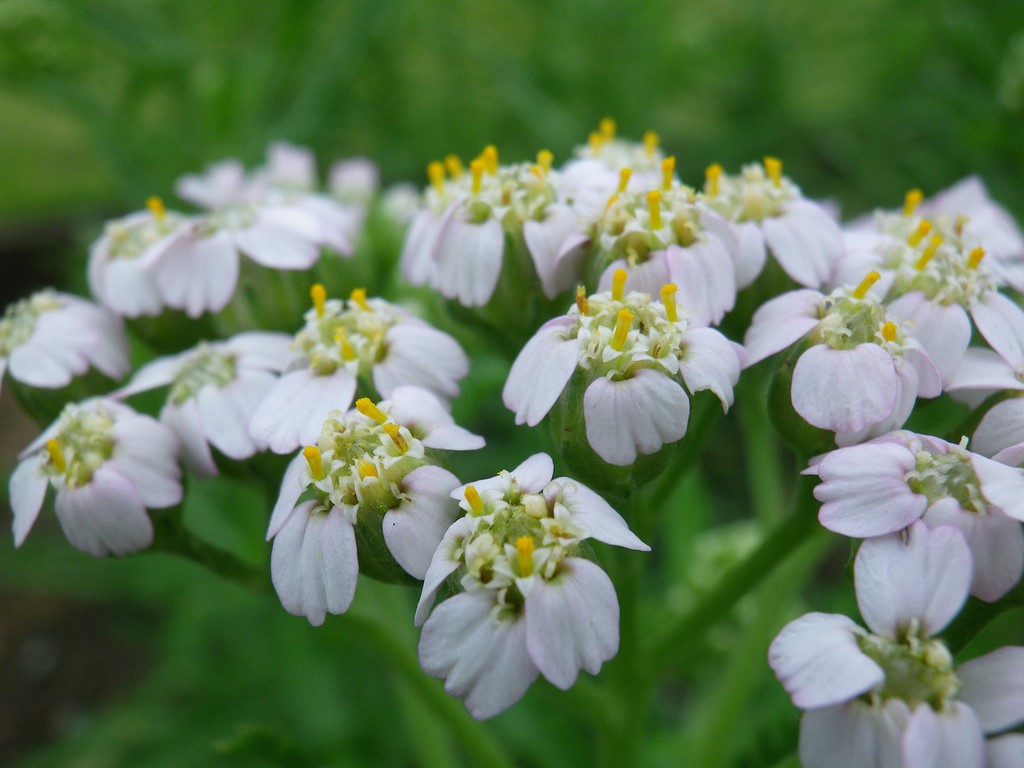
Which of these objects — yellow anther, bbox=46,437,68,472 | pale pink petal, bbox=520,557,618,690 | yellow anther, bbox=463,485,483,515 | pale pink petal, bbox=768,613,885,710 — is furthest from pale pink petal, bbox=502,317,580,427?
yellow anther, bbox=46,437,68,472

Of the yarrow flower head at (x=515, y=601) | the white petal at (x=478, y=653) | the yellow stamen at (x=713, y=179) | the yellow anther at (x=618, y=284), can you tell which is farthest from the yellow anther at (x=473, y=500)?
the yellow stamen at (x=713, y=179)

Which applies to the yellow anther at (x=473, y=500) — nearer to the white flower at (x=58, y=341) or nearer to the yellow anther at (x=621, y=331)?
the yellow anther at (x=621, y=331)

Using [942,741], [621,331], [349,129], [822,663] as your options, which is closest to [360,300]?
[621,331]

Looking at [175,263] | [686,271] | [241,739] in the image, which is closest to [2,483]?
[175,263]

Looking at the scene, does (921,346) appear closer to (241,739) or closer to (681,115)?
(241,739)

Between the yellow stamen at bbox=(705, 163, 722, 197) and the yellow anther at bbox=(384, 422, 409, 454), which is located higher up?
the yellow stamen at bbox=(705, 163, 722, 197)

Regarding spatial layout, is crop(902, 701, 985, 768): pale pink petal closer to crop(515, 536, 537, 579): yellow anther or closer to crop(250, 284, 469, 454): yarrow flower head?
crop(515, 536, 537, 579): yellow anther
